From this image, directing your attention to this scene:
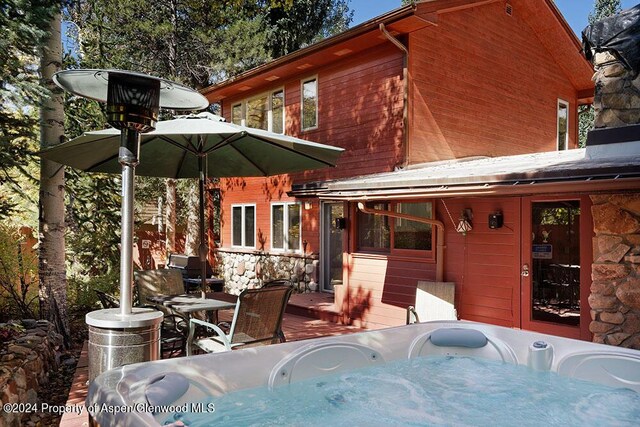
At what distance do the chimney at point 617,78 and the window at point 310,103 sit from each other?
20.0 ft

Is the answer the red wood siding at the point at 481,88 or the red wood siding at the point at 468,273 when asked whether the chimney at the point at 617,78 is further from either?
the red wood siding at the point at 481,88

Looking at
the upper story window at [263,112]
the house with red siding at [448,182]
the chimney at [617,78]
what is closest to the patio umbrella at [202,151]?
the house with red siding at [448,182]

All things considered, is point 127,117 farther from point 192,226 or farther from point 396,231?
point 192,226

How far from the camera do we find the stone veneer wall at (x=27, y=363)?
3.80 metres

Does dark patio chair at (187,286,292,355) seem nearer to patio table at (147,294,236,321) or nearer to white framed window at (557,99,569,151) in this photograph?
patio table at (147,294,236,321)

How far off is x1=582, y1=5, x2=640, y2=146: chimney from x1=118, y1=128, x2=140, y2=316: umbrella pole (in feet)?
17.2

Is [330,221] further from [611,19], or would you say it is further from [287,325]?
[611,19]

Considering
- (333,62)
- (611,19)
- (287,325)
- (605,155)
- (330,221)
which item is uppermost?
(333,62)

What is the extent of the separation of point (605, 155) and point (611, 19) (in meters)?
1.62

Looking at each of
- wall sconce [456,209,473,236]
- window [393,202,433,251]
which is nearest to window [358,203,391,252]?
window [393,202,433,251]

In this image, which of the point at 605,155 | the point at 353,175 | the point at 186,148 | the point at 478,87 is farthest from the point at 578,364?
the point at 478,87

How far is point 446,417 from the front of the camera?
A: 4.15m

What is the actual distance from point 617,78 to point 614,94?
0.61 feet

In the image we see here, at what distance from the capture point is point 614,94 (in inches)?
236
